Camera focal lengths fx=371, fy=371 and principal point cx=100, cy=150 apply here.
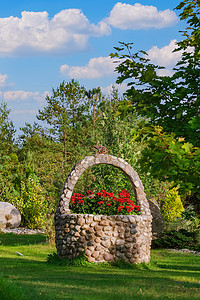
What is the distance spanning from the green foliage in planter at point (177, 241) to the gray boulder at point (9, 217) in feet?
25.9

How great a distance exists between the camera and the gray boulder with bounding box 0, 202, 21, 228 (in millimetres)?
18766

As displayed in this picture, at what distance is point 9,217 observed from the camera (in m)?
19.0

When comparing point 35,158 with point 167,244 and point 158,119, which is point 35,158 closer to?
point 167,244

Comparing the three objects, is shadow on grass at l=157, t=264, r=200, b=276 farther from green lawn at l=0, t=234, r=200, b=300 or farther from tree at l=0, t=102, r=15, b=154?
tree at l=0, t=102, r=15, b=154

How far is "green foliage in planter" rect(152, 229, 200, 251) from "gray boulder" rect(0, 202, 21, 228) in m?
7.90

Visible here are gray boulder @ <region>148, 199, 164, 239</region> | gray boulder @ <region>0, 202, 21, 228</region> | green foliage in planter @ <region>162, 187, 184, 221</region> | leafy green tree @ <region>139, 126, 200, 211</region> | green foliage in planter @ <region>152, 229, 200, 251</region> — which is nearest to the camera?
leafy green tree @ <region>139, 126, 200, 211</region>

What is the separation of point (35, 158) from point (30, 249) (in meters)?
13.5

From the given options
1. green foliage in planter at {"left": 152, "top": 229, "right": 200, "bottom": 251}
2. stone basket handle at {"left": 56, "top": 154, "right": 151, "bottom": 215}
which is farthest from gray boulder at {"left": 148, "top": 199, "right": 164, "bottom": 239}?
stone basket handle at {"left": 56, "top": 154, "right": 151, "bottom": 215}

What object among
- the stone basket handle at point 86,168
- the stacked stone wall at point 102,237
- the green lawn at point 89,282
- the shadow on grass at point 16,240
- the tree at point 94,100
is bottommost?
the shadow on grass at point 16,240

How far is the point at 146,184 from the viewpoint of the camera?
15.3 metres

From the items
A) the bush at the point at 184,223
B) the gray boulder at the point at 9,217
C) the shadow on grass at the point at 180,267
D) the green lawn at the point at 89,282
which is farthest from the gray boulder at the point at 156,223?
the gray boulder at the point at 9,217

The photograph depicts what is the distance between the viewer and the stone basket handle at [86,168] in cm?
995

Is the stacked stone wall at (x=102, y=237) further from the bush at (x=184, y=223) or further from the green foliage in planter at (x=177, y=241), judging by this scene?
the bush at (x=184, y=223)

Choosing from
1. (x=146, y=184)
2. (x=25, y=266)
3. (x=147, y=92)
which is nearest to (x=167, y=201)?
(x=146, y=184)
